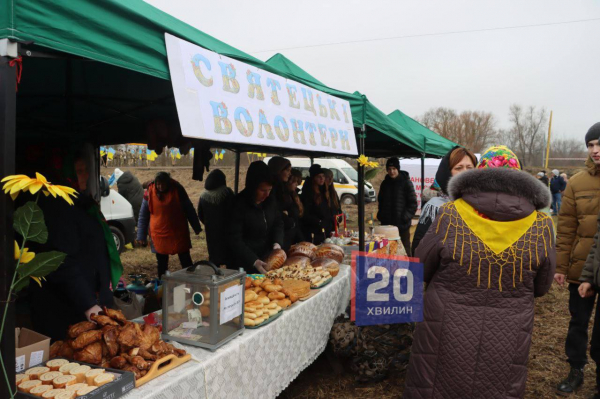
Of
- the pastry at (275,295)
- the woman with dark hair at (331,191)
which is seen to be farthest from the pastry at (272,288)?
the woman with dark hair at (331,191)

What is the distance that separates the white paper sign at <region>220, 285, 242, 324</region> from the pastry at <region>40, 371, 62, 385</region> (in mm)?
637

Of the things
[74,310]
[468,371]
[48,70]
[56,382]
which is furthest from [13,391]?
[48,70]

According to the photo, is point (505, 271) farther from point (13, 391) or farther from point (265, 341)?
point (13, 391)

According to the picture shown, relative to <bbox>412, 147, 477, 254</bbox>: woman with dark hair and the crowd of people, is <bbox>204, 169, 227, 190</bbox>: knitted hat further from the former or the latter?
<bbox>412, 147, 477, 254</bbox>: woman with dark hair

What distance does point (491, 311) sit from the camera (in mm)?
1801

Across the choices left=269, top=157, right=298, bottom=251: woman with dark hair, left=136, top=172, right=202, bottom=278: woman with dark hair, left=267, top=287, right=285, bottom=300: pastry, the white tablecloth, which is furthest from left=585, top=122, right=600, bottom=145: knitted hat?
left=136, top=172, right=202, bottom=278: woman with dark hair

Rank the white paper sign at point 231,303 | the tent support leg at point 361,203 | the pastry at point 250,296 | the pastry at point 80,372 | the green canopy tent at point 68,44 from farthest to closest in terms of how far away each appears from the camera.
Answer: the tent support leg at point 361,203
the pastry at point 250,296
the white paper sign at point 231,303
the pastry at point 80,372
the green canopy tent at point 68,44

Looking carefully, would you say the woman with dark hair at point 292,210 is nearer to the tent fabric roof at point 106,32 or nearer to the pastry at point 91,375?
the tent fabric roof at point 106,32

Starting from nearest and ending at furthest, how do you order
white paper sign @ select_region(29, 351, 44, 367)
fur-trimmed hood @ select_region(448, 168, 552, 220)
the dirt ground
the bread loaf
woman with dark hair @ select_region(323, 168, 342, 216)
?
white paper sign @ select_region(29, 351, 44, 367)
fur-trimmed hood @ select_region(448, 168, 552, 220)
the dirt ground
the bread loaf
woman with dark hair @ select_region(323, 168, 342, 216)

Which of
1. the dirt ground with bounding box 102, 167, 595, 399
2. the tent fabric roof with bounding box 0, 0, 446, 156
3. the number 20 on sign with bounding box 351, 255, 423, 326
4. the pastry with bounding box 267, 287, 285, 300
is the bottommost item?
the dirt ground with bounding box 102, 167, 595, 399

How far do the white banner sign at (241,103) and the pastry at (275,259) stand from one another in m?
1.04

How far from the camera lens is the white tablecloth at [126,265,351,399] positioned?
1.56 metres

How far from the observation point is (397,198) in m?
6.59

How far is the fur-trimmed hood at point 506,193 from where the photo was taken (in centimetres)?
170
